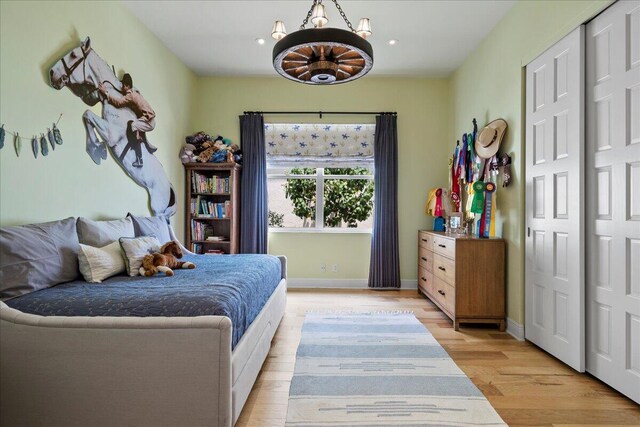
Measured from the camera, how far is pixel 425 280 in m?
4.41

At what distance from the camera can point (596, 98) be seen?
91.1 inches

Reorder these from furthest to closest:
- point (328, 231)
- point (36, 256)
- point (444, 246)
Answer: point (328, 231)
point (444, 246)
point (36, 256)

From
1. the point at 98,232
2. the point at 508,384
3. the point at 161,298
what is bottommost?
the point at 508,384

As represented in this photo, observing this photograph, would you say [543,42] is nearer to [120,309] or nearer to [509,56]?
[509,56]

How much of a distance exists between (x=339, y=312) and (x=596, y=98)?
2787 mm

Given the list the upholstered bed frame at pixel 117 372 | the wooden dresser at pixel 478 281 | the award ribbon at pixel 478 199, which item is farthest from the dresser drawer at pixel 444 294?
the upholstered bed frame at pixel 117 372

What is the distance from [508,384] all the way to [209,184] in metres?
3.83

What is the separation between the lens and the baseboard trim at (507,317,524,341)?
307cm

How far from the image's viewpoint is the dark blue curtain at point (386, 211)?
4.86 m

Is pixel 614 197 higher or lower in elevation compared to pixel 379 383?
higher

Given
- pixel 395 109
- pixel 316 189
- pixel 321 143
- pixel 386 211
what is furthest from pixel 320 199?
pixel 395 109

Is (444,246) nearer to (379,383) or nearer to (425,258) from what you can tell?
(425,258)

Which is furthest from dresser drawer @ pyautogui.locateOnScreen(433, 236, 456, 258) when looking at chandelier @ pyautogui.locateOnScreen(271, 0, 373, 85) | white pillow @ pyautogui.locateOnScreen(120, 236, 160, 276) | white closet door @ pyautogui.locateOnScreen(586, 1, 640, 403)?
white pillow @ pyautogui.locateOnScreen(120, 236, 160, 276)

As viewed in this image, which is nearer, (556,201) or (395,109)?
(556,201)
